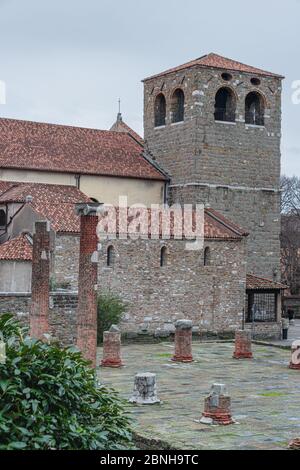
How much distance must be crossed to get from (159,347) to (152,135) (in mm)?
12200

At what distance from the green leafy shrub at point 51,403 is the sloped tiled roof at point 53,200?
54.6 ft

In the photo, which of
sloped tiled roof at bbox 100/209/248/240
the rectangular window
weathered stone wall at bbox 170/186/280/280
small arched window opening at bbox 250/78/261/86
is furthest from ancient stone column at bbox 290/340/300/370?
small arched window opening at bbox 250/78/261/86

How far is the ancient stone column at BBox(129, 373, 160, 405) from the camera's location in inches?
625

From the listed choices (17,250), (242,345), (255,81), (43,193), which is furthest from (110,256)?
(255,81)

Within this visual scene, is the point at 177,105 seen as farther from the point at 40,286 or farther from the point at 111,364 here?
the point at 40,286

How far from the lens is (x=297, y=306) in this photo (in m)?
46.6

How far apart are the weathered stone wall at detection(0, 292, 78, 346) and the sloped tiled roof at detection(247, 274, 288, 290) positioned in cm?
1081

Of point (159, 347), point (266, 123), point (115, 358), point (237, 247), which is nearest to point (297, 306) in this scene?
point (266, 123)

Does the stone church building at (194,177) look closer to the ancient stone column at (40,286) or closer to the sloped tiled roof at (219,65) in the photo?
the sloped tiled roof at (219,65)

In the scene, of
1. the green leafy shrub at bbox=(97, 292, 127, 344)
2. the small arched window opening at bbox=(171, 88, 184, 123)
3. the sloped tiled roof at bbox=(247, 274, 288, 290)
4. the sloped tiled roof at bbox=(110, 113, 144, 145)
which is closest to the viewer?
the green leafy shrub at bbox=(97, 292, 127, 344)

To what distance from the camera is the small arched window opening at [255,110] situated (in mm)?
35062

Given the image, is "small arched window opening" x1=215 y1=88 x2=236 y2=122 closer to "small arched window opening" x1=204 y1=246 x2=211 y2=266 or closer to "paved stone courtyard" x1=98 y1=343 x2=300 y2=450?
"small arched window opening" x1=204 y1=246 x2=211 y2=266

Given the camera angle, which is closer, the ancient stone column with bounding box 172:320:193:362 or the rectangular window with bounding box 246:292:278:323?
the ancient stone column with bounding box 172:320:193:362
